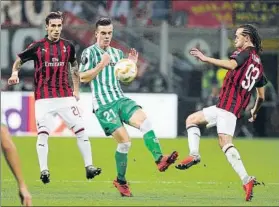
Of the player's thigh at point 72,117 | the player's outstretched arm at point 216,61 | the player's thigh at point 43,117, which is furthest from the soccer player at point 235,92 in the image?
the player's thigh at point 43,117

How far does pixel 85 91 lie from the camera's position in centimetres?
2705

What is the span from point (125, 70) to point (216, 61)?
59.2 inches

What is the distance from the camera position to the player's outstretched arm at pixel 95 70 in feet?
44.3

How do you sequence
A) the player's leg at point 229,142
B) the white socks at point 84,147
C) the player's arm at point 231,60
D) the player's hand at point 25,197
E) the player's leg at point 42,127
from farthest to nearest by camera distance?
the player's leg at point 42,127
the white socks at point 84,147
the player's leg at point 229,142
the player's arm at point 231,60
the player's hand at point 25,197

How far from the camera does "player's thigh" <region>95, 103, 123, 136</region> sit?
13.8 m

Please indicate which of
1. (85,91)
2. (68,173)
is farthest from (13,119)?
(68,173)

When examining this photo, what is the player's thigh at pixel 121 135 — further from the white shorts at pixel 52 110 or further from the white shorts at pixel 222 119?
the white shorts at pixel 52 110

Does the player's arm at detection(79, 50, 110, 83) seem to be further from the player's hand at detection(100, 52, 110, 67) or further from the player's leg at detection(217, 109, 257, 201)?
the player's leg at detection(217, 109, 257, 201)

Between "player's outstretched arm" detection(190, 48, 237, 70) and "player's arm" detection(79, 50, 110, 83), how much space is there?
3.50 feet

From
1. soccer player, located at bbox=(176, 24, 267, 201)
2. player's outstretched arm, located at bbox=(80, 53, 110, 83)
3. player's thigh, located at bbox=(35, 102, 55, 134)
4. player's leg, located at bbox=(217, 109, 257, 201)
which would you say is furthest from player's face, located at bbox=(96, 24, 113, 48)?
player's leg, located at bbox=(217, 109, 257, 201)

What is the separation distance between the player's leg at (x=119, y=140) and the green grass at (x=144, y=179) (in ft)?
0.58

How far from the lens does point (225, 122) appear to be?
13.5 metres

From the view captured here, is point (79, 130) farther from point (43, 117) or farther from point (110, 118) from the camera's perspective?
point (110, 118)

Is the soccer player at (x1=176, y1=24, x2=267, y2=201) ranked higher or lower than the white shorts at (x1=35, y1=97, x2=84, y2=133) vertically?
higher
